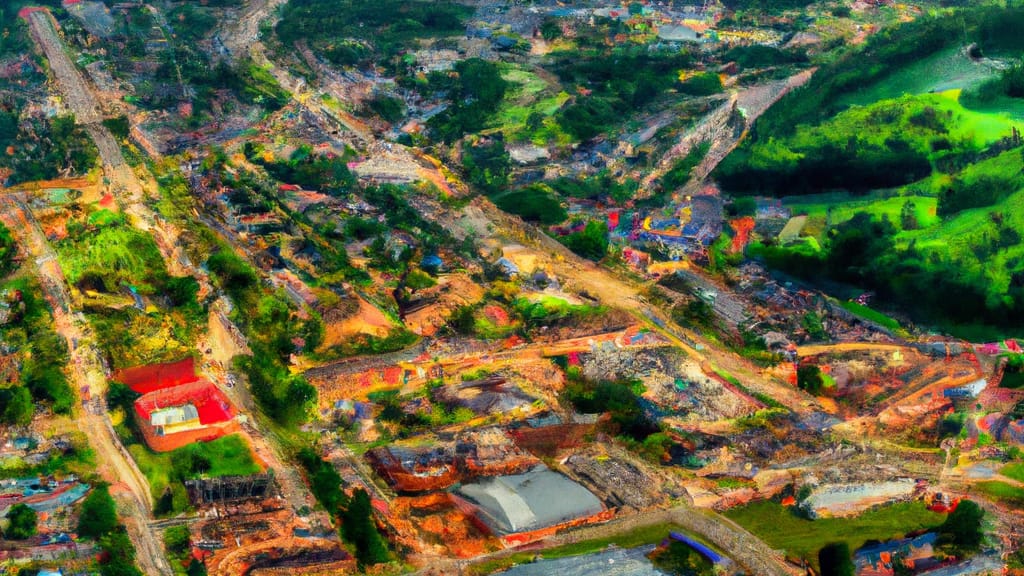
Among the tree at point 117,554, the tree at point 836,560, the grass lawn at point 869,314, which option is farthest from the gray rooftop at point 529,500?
the grass lawn at point 869,314

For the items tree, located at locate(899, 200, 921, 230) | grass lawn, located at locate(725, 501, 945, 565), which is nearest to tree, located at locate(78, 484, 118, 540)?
grass lawn, located at locate(725, 501, 945, 565)

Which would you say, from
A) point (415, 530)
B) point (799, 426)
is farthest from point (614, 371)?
point (415, 530)

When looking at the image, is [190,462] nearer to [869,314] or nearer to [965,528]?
[965,528]

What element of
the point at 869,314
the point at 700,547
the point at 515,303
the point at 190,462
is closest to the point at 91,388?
the point at 190,462

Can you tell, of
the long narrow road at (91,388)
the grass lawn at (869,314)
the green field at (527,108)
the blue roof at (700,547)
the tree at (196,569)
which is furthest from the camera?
the green field at (527,108)

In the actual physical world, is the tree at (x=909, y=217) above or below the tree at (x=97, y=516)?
below

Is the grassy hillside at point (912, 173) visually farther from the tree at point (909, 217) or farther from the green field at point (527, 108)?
the green field at point (527, 108)

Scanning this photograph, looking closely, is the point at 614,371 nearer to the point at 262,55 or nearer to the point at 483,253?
the point at 483,253
